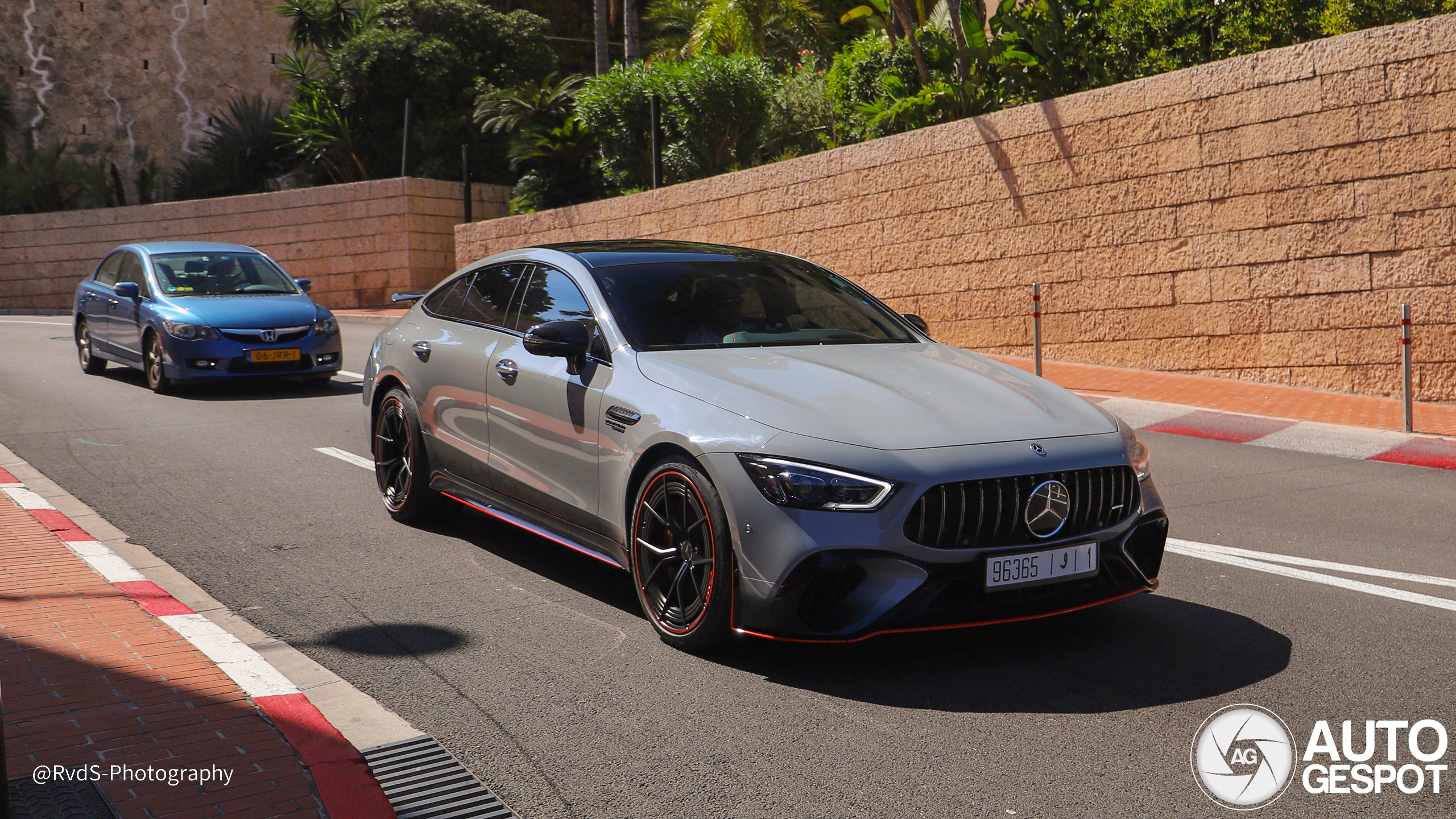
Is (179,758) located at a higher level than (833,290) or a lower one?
lower

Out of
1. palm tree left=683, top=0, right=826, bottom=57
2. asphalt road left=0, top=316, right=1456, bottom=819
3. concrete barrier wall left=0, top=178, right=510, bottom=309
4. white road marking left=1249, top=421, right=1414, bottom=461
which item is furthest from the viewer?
concrete barrier wall left=0, top=178, right=510, bottom=309

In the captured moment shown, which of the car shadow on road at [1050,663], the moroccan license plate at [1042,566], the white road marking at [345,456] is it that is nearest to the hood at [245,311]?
the white road marking at [345,456]

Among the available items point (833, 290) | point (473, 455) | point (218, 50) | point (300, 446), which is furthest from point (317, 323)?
point (218, 50)

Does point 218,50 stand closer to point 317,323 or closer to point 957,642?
point 317,323

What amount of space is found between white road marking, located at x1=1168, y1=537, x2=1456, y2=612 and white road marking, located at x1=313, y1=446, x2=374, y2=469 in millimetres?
5451

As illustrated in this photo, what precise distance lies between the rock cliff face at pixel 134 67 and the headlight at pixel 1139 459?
135 feet

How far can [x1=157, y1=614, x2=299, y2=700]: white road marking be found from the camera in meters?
4.27

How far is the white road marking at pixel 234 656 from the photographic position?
4273 mm

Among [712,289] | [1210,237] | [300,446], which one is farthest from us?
[1210,237]

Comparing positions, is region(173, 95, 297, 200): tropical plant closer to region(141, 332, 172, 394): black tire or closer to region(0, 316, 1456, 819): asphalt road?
region(141, 332, 172, 394): black tire

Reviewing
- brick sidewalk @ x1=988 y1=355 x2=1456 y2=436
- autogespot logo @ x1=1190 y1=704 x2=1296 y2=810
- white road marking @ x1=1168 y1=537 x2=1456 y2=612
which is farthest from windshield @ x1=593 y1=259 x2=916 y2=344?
brick sidewalk @ x1=988 y1=355 x2=1456 y2=436

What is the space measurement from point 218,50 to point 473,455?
39484 mm

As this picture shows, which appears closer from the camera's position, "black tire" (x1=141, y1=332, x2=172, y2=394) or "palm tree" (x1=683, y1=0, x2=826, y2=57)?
"black tire" (x1=141, y1=332, x2=172, y2=394)

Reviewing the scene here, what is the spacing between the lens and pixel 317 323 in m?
13.2
